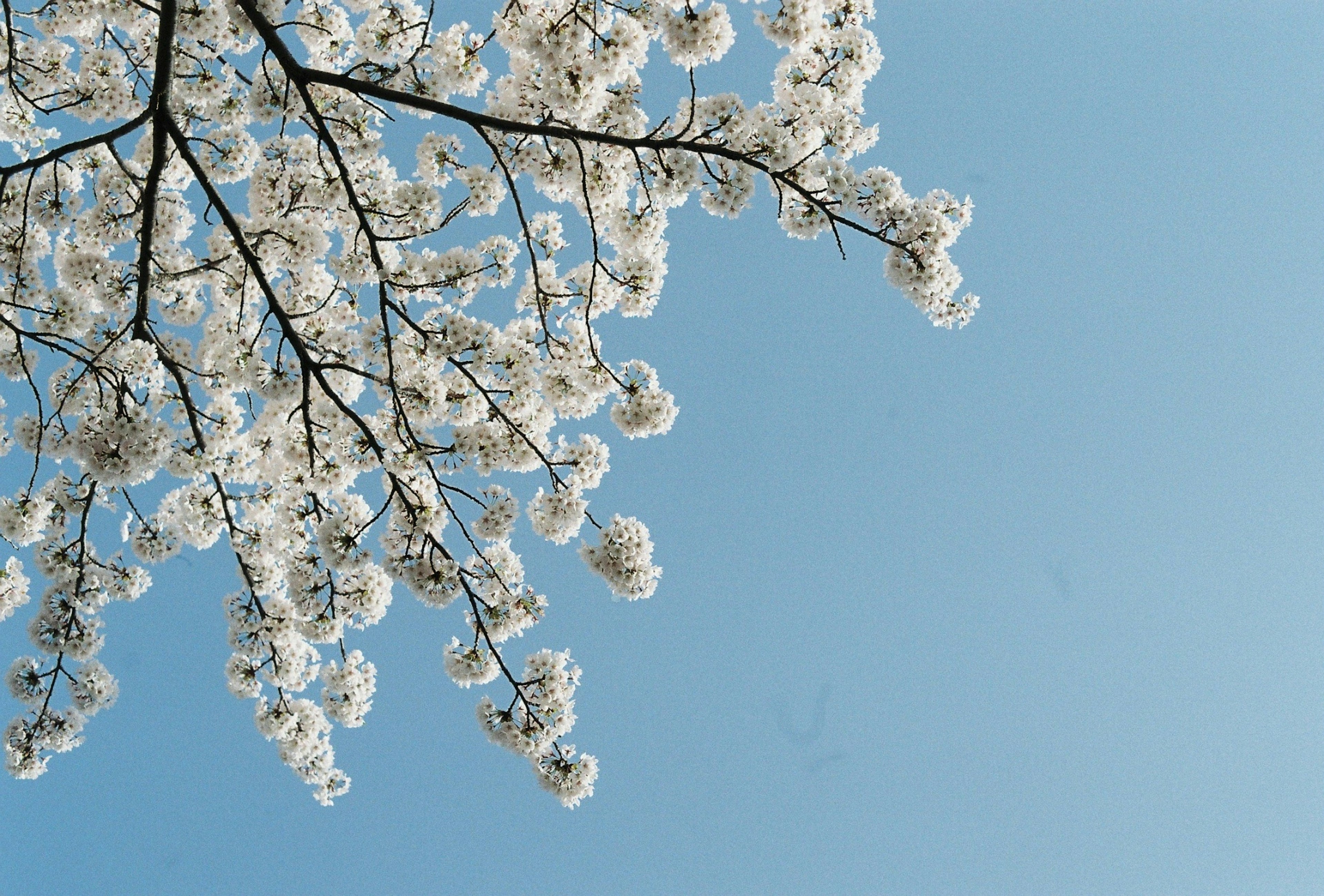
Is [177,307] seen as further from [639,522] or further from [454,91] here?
[639,522]

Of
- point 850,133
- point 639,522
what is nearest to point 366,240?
point 639,522

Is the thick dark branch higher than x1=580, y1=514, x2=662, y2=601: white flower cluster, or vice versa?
the thick dark branch

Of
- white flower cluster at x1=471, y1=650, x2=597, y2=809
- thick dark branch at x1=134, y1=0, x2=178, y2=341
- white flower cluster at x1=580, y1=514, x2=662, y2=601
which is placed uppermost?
thick dark branch at x1=134, y1=0, x2=178, y2=341

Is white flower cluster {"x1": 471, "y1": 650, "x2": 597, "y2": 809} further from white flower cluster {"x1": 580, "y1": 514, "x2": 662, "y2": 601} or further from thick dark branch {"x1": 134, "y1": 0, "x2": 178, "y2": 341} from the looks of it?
thick dark branch {"x1": 134, "y1": 0, "x2": 178, "y2": 341}

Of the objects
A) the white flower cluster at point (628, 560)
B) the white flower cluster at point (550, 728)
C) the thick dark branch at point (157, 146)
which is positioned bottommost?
the white flower cluster at point (550, 728)

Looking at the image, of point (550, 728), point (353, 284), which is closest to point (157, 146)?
point (353, 284)

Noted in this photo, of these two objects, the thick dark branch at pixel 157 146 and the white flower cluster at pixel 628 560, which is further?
the white flower cluster at pixel 628 560

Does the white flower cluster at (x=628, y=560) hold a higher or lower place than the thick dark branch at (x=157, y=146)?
lower

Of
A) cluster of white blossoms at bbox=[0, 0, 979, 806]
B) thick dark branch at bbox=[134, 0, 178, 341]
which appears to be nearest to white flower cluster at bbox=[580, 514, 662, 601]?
cluster of white blossoms at bbox=[0, 0, 979, 806]

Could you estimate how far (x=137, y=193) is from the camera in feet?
28.4

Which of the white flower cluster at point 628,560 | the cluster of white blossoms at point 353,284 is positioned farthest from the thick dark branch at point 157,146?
the white flower cluster at point 628,560

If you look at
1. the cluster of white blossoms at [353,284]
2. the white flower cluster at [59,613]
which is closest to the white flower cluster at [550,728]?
the cluster of white blossoms at [353,284]

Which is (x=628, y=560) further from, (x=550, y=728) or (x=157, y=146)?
(x=157, y=146)

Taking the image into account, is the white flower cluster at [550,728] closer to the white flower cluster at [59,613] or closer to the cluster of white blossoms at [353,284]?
the cluster of white blossoms at [353,284]
